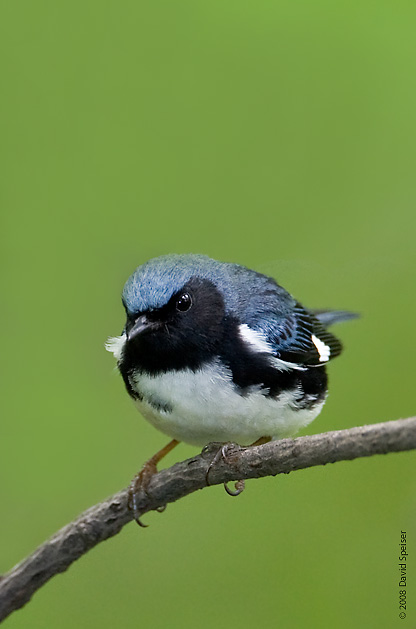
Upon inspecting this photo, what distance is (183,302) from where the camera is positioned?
2.55 m

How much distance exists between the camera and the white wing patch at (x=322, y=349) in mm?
2962

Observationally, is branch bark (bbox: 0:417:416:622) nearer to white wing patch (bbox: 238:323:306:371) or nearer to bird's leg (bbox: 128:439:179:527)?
bird's leg (bbox: 128:439:179:527)

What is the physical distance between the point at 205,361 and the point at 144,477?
0.56m

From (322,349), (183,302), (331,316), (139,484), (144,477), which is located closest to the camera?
(183,302)

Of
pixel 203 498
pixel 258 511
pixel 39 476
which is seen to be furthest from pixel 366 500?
pixel 39 476

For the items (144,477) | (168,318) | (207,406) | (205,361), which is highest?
(168,318)

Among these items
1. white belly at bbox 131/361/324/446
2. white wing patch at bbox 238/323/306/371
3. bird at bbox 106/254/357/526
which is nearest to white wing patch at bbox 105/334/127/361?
bird at bbox 106/254/357/526

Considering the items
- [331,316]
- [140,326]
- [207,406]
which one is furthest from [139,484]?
[331,316]

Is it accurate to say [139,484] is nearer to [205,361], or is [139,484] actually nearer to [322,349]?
[205,361]

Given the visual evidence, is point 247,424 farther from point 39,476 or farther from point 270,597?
point 39,476

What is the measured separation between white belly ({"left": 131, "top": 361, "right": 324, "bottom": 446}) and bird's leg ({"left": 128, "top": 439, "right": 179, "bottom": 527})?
0.20 m

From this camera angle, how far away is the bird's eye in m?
2.54

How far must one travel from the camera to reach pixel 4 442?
333 cm

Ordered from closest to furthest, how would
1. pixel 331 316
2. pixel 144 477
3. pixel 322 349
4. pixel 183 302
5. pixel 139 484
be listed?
pixel 183 302 → pixel 139 484 → pixel 144 477 → pixel 322 349 → pixel 331 316
